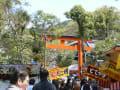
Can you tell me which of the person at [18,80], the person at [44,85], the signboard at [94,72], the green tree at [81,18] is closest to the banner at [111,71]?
the signboard at [94,72]

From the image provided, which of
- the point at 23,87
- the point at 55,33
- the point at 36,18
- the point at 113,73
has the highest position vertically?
the point at 36,18

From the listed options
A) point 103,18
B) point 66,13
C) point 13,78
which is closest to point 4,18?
point 66,13

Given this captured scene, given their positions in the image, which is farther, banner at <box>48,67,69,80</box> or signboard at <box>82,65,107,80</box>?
signboard at <box>82,65,107,80</box>

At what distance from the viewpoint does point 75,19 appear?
26.1m

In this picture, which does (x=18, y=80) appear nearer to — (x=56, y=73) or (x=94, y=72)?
(x=56, y=73)

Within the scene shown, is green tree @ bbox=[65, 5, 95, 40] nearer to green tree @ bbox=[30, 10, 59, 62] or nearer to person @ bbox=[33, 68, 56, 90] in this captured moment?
green tree @ bbox=[30, 10, 59, 62]

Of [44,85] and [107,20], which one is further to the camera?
[107,20]

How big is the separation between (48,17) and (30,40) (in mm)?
3271

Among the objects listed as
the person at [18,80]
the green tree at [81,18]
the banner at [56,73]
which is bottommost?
the banner at [56,73]

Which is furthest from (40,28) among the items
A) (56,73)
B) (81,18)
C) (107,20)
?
(107,20)

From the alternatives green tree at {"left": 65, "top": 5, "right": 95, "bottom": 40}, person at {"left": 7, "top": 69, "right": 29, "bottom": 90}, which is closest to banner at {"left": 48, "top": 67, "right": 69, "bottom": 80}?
person at {"left": 7, "top": 69, "right": 29, "bottom": 90}

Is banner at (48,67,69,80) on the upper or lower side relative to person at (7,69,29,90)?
lower

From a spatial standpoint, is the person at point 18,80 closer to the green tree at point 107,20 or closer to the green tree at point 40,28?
the green tree at point 40,28

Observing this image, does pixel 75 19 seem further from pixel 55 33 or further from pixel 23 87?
pixel 23 87
